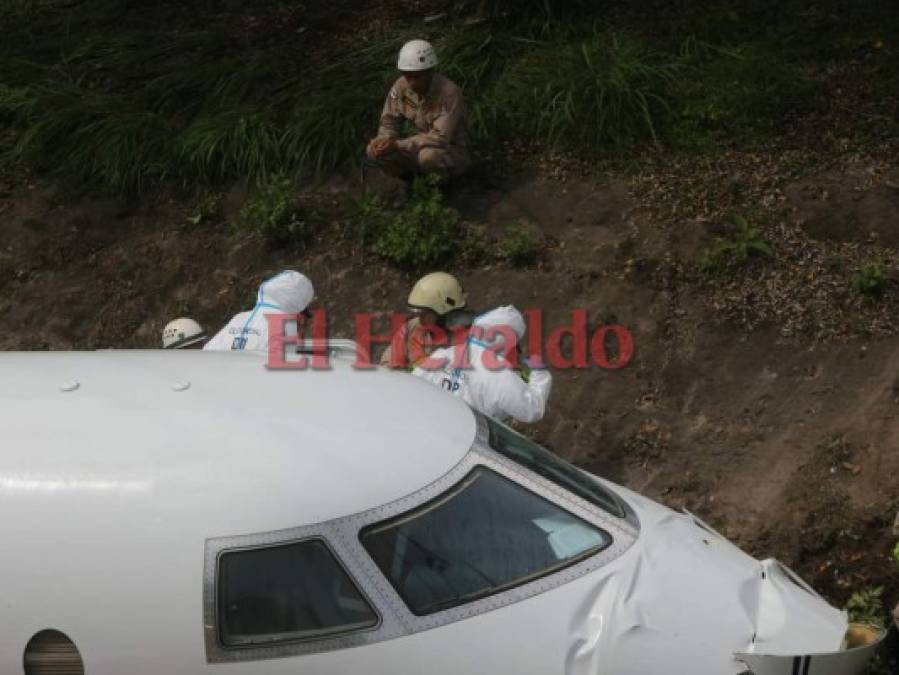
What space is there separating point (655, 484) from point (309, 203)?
4.53 meters

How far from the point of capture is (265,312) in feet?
24.8

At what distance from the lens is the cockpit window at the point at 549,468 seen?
5359 mm

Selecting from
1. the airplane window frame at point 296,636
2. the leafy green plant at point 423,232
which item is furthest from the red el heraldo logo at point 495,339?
the airplane window frame at point 296,636

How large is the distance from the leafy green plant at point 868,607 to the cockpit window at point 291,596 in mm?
3065

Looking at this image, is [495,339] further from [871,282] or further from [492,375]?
[871,282]

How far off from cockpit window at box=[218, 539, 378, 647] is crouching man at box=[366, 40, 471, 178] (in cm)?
590

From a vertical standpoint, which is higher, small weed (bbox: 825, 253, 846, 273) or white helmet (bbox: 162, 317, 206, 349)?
small weed (bbox: 825, 253, 846, 273)

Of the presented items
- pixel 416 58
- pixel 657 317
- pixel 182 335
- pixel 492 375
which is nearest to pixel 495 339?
pixel 492 375

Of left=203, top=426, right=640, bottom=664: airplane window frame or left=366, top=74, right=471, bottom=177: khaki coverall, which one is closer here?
left=203, top=426, right=640, bottom=664: airplane window frame

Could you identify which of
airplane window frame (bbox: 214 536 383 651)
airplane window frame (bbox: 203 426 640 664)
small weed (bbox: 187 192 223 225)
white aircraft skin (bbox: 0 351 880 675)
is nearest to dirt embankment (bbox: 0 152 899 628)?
small weed (bbox: 187 192 223 225)

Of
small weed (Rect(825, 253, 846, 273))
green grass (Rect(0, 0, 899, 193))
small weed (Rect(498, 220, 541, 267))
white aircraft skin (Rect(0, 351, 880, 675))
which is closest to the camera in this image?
white aircraft skin (Rect(0, 351, 880, 675))

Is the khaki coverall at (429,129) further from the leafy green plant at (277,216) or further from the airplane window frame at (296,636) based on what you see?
the airplane window frame at (296,636)

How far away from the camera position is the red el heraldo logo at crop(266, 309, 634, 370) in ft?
22.7

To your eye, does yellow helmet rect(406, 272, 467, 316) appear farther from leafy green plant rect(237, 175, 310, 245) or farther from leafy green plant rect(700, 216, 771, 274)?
leafy green plant rect(237, 175, 310, 245)
